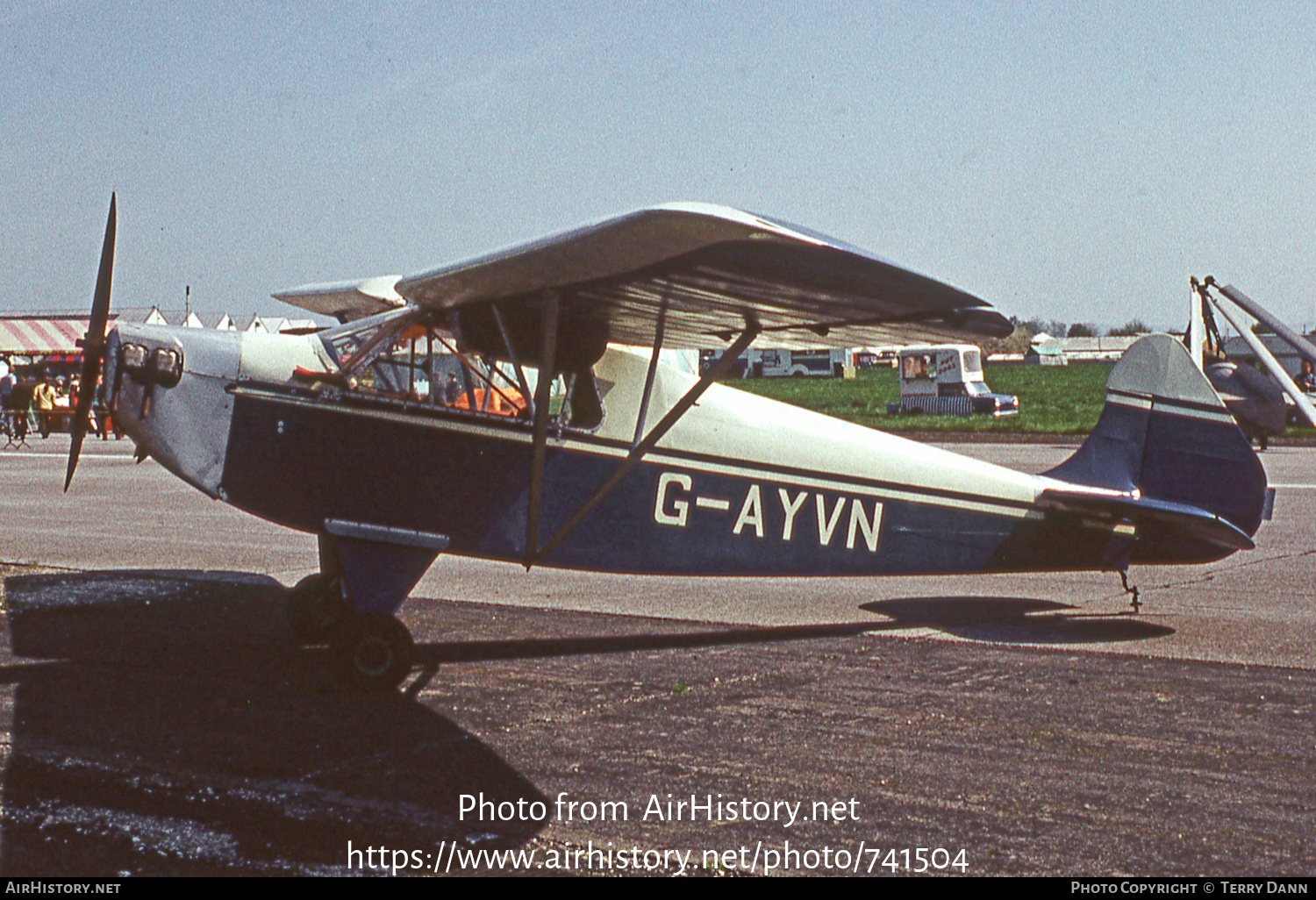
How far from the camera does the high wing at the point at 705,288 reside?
4637 mm

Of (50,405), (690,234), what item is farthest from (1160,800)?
(50,405)

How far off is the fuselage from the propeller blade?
0.26 m

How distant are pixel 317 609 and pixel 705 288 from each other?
10.8 feet

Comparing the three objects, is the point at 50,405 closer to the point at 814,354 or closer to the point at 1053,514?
the point at 1053,514

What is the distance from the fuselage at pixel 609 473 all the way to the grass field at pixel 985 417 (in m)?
12.8

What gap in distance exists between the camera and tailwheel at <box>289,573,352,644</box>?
7.35 m

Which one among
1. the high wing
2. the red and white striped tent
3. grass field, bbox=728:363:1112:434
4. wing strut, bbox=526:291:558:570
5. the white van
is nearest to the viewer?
the high wing

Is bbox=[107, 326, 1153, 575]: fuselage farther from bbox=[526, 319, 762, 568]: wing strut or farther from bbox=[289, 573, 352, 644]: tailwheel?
bbox=[289, 573, 352, 644]: tailwheel

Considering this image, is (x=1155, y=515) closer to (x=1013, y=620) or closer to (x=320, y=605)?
(x=1013, y=620)

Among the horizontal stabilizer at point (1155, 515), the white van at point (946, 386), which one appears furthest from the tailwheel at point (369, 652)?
the white van at point (946, 386)

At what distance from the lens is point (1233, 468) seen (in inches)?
312

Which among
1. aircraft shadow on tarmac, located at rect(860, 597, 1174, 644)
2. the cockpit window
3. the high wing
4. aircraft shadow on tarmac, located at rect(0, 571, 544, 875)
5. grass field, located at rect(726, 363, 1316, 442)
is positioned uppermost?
grass field, located at rect(726, 363, 1316, 442)

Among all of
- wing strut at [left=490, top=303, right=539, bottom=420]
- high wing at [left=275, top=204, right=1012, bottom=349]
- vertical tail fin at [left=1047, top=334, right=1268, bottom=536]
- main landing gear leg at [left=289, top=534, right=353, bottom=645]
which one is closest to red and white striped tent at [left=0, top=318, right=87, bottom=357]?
main landing gear leg at [left=289, top=534, right=353, bottom=645]

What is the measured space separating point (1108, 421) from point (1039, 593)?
6.08 feet
